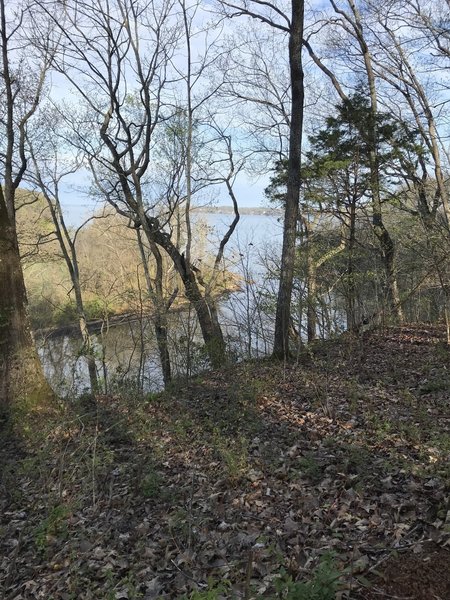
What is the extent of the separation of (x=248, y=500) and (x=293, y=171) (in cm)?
643

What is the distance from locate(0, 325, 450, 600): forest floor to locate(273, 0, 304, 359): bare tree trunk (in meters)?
1.92

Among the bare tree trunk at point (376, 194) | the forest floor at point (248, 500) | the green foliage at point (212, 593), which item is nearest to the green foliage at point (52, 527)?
the forest floor at point (248, 500)

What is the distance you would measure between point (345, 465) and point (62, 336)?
77.3ft

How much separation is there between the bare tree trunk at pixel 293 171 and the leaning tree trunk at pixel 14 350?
4551mm

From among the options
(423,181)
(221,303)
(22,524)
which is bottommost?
(22,524)

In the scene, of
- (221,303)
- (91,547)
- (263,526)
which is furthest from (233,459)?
(221,303)

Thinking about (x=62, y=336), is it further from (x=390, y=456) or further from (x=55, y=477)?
(x=390, y=456)

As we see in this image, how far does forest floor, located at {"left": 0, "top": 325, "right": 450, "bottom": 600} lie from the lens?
2.95m

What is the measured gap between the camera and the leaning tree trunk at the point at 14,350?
24.3ft

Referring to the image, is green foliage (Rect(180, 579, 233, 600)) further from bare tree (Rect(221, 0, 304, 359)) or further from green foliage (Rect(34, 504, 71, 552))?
bare tree (Rect(221, 0, 304, 359))

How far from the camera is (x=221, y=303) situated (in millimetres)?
14031

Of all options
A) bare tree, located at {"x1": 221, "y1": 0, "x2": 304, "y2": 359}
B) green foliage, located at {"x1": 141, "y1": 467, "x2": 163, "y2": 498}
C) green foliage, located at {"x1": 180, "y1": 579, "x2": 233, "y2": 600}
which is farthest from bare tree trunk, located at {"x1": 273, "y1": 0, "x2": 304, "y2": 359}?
green foliage, located at {"x1": 180, "y1": 579, "x2": 233, "y2": 600}

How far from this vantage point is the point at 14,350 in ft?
24.7

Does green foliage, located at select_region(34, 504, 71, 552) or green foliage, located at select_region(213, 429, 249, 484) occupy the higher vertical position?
green foliage, located at select_region(213, 429, 249, 484)
